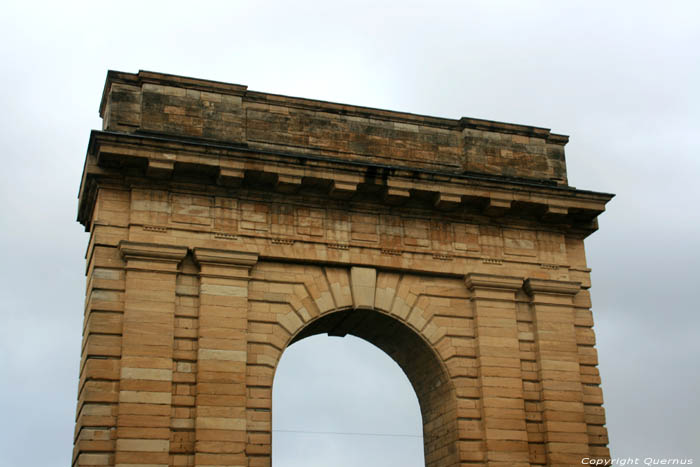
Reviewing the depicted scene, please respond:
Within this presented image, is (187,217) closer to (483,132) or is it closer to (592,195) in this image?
(483,132)

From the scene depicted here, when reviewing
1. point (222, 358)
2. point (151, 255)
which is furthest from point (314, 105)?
point (222, 358)

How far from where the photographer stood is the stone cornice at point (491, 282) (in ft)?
73.1

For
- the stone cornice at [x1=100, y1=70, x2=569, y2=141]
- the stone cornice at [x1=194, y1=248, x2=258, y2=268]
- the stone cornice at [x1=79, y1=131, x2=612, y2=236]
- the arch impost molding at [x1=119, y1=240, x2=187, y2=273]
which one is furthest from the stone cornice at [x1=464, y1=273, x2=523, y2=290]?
the arch impost molding at [x1=119, y1=240, x2=187, y2=273]

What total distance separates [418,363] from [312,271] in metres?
3.55

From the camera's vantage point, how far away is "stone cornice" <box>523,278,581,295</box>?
2267cm

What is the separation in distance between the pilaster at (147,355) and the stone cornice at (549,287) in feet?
26.4

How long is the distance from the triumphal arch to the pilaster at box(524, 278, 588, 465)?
0.05 meters

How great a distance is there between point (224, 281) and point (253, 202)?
2023 mm

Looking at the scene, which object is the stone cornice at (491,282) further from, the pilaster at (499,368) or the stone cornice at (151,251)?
the stone cornice at (151,251)

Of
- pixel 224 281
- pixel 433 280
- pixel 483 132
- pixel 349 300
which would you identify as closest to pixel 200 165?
pixel 224 281

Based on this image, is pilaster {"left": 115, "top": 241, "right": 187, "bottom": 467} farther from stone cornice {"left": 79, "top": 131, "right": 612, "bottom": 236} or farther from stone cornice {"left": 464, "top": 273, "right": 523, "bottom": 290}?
stone cornice {"left": 464, "top": 273, "right": 523, "bottom": 290}

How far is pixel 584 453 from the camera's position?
70.7 ft

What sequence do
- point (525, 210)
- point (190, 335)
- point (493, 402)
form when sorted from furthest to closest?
1. point (525, 210)
2. point (493, 402)
3. point (190, 335)

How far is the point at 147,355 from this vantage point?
766 inches
